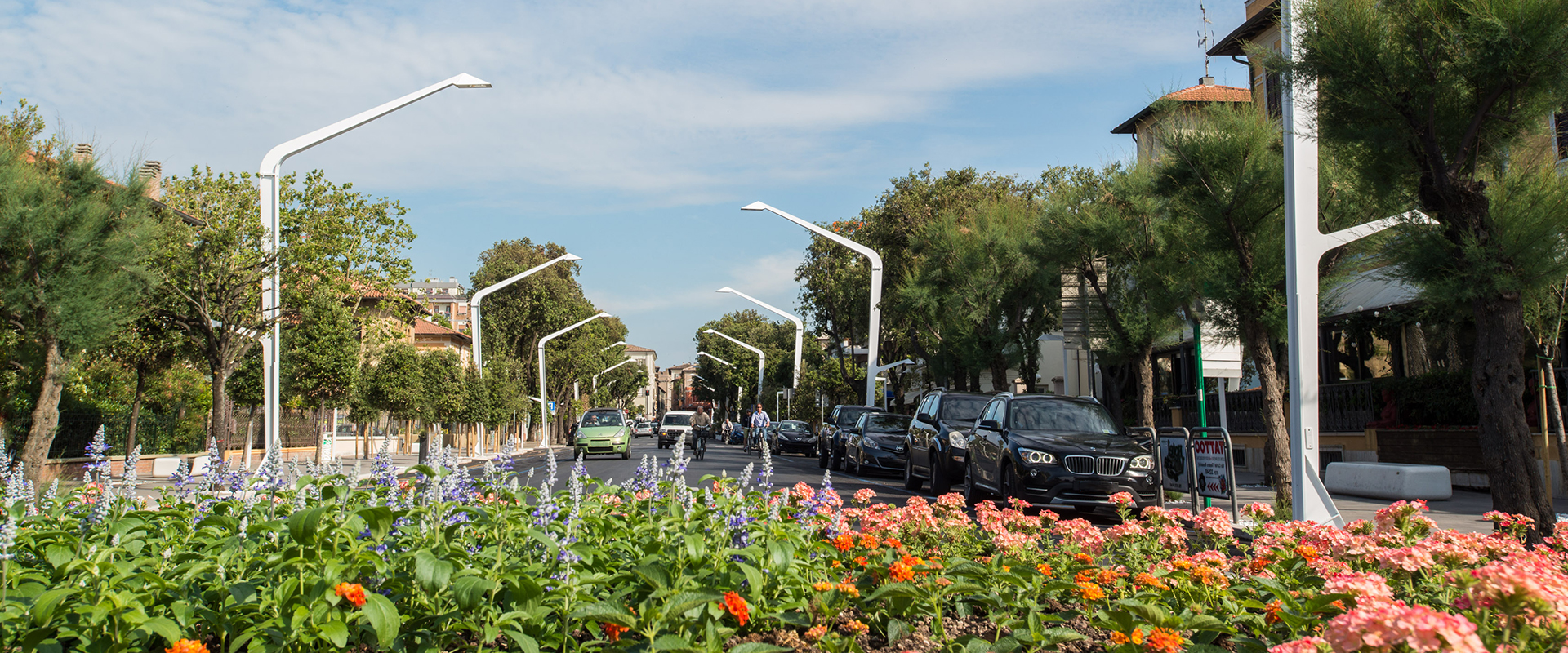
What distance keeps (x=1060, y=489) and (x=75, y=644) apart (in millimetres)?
10962

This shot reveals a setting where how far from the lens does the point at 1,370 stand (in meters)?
21.5

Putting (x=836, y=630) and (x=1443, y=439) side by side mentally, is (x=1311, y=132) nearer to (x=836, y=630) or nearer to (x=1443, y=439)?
(x=836, y=630)

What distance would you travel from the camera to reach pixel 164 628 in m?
3.60

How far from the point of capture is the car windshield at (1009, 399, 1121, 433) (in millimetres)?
14703

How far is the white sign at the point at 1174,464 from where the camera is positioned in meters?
13.0

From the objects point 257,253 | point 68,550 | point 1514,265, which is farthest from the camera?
point 257,253

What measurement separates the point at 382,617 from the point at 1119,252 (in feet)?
63.5

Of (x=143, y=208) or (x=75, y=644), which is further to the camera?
(x=143, y=208)

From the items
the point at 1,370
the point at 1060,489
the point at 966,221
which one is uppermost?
the point at 966,221

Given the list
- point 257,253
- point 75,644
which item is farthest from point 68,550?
point 257,253

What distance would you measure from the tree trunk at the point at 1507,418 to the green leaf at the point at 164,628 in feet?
31.8

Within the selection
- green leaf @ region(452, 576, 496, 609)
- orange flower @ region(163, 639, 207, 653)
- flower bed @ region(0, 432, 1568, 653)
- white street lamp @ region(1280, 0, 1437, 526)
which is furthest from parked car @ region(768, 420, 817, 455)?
orange flower @ region(163, 639, 207, 653)

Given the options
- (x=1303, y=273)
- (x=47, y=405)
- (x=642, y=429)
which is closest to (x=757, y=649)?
(x=1303, y=273)

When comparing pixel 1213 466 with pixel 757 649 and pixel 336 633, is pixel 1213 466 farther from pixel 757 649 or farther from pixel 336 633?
pixel 336 633
